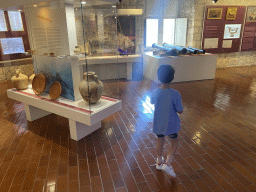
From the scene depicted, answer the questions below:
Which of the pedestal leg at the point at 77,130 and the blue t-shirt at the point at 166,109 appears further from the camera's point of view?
the pedestal leg at the point at 77,130

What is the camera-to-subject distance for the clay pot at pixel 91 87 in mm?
3330

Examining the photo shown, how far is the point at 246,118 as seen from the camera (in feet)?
14.7

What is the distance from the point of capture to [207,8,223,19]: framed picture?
9.15m

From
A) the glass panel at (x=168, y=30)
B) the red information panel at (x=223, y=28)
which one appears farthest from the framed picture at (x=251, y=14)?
the glass panel at (x=168, y=30)

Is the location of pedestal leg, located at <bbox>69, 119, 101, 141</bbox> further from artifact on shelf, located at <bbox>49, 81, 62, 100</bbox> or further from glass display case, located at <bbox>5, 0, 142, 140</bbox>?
artifact on shelf, located at <bbox>49, 81, 62, 100</bbox>

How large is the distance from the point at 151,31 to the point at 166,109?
741 centimetres

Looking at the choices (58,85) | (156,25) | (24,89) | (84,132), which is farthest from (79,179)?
(156,25)

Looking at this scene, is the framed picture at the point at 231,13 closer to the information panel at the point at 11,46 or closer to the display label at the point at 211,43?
the display label at the point at 211,43

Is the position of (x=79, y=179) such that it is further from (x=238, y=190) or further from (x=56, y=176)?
(x=238, y=190)

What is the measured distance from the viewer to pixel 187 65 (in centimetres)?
768

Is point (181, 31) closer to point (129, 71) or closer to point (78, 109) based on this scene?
point (129, 71)

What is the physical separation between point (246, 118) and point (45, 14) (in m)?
4.65

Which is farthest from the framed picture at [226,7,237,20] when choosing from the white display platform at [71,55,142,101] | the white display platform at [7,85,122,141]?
the white display platform at [7,85,122,141]

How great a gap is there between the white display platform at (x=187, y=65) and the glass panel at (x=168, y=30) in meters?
2.12
